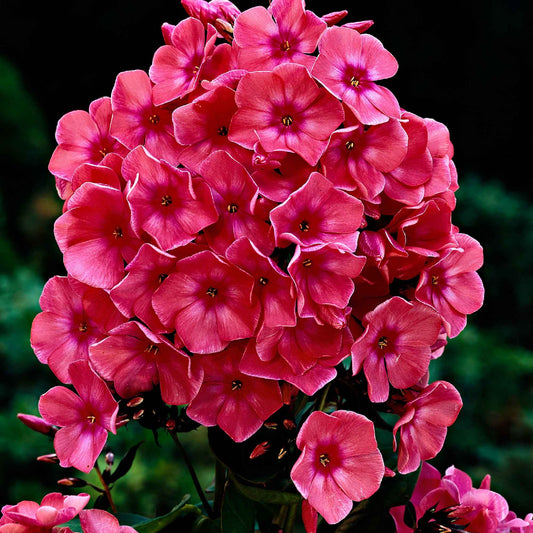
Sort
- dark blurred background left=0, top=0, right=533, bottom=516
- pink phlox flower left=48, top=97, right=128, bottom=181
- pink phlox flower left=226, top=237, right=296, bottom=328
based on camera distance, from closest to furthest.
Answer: pink phlox flower left=226, top=237, right=296, bottom=328 → pink phlox flower left=48, top=97, right=128, bottom=181 → dark blurred background left=0, top=0, right=533, bottom=516

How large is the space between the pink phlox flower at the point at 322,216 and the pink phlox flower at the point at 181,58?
0.48ft

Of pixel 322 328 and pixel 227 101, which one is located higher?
pixel 227 101

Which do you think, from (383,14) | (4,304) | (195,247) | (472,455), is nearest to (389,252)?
(195,247)

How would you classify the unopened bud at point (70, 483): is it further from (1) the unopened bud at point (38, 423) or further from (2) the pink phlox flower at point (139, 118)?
(2) the pink phlox flower at point (139, 118)

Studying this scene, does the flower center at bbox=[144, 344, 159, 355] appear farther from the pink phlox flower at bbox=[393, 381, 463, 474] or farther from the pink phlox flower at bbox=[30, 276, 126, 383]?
the pink phlox flower at bbox=[393, 381, 463, 474]

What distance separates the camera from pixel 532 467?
219 cm

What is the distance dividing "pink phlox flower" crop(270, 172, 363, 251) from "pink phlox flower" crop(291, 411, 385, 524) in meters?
0.13

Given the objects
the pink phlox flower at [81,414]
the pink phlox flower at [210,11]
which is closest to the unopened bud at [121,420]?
the pink phlox flower at [81,414]

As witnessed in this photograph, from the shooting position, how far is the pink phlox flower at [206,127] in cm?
53

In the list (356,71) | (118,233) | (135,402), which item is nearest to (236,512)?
(135,402)

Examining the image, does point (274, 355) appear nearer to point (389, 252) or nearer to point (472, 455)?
point (389, 252)

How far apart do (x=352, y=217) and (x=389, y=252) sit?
0.13ft

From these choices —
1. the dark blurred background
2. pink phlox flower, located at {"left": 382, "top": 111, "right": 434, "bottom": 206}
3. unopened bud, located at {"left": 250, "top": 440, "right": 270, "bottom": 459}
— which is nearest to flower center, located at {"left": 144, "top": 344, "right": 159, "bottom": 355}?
unopened bud, located at {"left": 250, "top": 440, "right": 270, "bottom": 459}

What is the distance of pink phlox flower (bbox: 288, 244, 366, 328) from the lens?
493 mm
